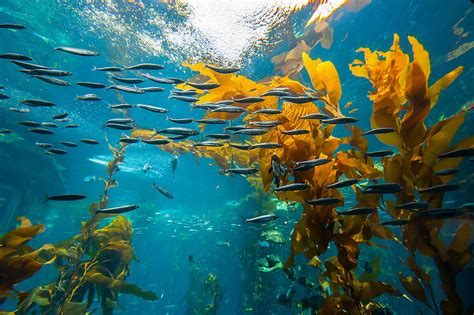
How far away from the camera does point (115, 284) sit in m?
5.59

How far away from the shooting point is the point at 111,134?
16312mm

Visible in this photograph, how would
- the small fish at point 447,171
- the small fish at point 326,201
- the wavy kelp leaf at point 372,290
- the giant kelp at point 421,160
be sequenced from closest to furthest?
the giant kelp at point 421,160 < the small fish at point 447,171 < the small fish at point 326,201 < the wavy kelp leaf at point 372,290

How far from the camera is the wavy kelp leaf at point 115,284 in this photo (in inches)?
214

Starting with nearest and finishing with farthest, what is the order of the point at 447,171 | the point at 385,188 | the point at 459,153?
the point at 459,153, the point at 447,171, the point at 385,188

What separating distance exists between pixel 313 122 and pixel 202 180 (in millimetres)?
19366

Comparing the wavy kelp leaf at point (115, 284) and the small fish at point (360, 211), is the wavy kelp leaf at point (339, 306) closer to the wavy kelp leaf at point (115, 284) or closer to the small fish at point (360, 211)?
the small fish at point (360, 211)

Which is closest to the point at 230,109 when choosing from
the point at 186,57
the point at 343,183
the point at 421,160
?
the point at 343,183

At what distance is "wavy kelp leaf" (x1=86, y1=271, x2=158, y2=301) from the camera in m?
5.45

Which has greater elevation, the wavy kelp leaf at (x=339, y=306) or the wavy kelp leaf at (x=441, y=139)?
the wavy kelp leaf at (x=441, y=139)

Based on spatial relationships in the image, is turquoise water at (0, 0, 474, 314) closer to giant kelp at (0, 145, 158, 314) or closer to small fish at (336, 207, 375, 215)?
giant kelp at (0, 145, 158, 314)

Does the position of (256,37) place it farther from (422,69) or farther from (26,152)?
(26,152)

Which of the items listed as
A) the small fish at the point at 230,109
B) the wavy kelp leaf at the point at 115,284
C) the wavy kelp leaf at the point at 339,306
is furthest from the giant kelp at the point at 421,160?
the wavy kelp leaf at the point at 115,284

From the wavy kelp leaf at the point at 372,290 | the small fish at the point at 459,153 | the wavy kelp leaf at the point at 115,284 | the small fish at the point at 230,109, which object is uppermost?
the small fish at the point at 230,109

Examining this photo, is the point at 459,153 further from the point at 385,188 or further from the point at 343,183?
the point at 343,183
